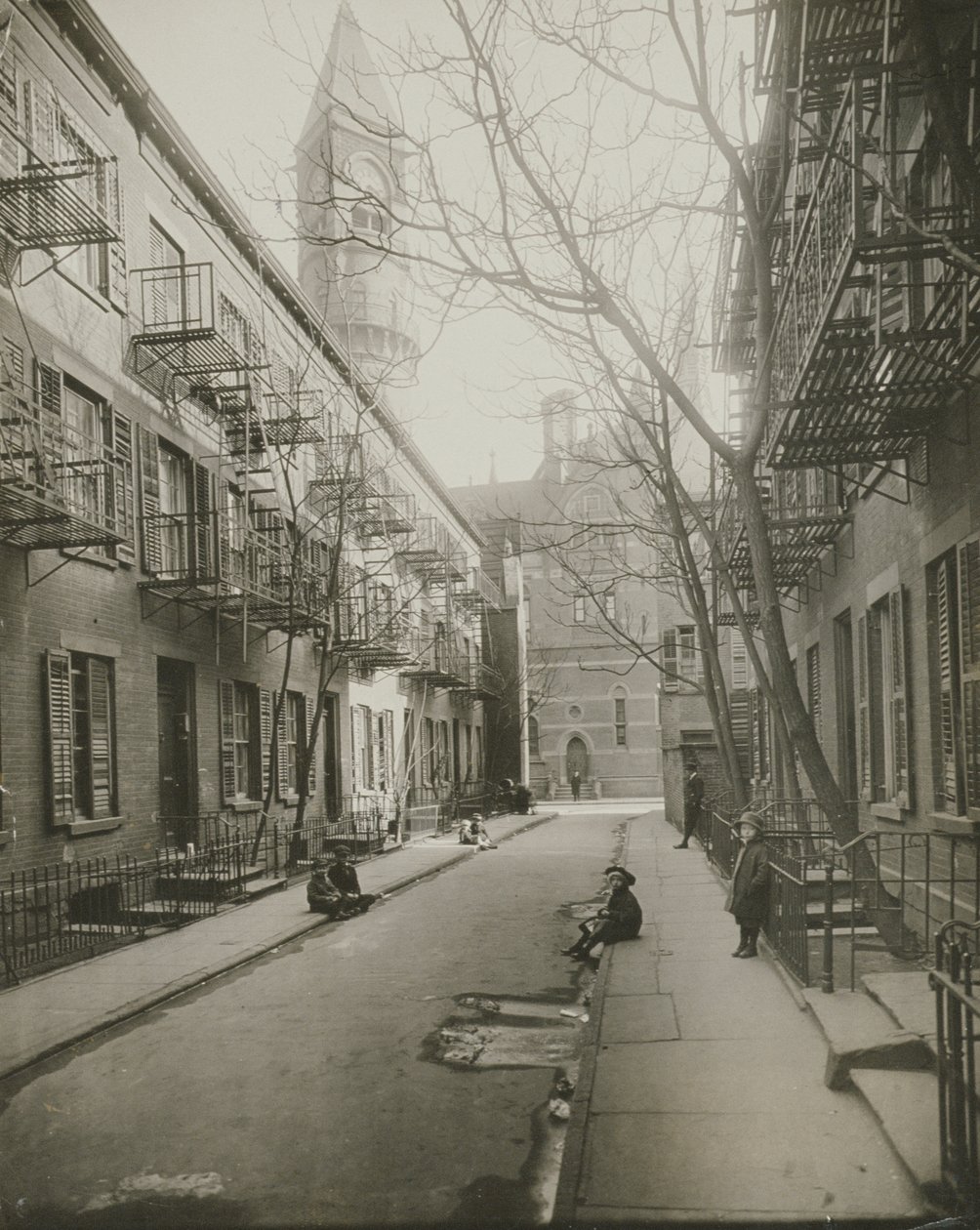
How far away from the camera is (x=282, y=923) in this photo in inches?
536

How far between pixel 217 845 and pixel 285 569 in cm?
602

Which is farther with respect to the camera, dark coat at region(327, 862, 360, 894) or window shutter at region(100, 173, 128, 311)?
window shutter at region(100, 173, 128, 311)

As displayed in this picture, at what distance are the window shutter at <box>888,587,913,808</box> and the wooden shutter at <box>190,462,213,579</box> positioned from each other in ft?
30.3

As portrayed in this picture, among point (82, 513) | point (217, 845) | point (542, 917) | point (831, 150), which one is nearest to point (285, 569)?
point (217, 845)

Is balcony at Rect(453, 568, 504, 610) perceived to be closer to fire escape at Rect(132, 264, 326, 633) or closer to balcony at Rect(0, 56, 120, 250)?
fire escape at Rect(132, 264, 326, 633)

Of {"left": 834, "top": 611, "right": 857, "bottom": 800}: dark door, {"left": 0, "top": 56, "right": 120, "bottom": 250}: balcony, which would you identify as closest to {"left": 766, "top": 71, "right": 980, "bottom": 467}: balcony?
{"left": 834, "top": 611, "right": 857, "bottom": 800}: dark door

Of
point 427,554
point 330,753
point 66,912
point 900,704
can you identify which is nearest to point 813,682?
point 900,704

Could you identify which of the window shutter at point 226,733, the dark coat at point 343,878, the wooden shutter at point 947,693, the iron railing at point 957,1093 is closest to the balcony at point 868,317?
the wooden shutter at point 947,693

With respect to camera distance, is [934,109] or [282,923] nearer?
[934,109]

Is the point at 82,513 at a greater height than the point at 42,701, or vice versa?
the point at 82,513

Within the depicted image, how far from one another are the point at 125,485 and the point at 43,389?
6.88ft

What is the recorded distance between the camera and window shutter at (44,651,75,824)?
12.8 m

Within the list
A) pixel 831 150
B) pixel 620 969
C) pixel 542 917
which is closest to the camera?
pixel 831 150

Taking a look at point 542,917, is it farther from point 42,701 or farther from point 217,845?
point 42,701
